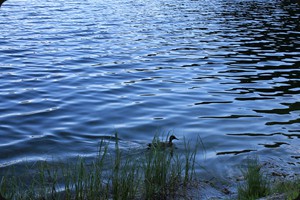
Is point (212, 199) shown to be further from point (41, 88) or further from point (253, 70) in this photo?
point (253, 70)

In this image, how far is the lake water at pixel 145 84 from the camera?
9.35 metres

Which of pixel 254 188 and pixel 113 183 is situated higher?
pixel 113 183

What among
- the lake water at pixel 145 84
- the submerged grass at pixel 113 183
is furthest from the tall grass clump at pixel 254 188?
the lake water at pixel 145 84

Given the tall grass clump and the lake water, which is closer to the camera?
the tall grass clump

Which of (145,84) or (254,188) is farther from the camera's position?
(145,84)

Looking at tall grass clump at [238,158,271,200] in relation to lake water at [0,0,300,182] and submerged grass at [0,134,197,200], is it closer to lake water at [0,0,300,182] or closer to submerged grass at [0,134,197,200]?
submerged grass at [0,134,197,200]

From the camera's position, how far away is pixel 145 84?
13.6m

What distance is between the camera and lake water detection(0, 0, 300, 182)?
9.35m

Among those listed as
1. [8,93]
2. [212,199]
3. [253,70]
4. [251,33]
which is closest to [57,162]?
[212,199]

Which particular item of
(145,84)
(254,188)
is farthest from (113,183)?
(145,84)

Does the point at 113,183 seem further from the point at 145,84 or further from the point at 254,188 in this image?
the point at 145,84

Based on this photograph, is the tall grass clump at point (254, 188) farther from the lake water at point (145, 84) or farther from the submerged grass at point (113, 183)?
the lake water at point (145, 84)

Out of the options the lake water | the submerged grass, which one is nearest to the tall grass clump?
the submerged grass

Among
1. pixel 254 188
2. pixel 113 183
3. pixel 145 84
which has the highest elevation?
pixel 113 183
